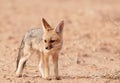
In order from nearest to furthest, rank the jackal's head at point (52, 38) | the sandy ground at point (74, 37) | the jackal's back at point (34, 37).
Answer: the jackal's head at point (52, 38) < the jackal's back at point (34, 37) < the sandy ground at point (74, 37)

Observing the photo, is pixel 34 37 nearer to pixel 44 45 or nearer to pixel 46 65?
pixel 44 45

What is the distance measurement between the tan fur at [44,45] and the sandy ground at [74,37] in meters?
0.23

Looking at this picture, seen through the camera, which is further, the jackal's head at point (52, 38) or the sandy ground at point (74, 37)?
the sandy ground at point (74, 37)

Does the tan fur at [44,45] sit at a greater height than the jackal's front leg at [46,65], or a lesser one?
greater

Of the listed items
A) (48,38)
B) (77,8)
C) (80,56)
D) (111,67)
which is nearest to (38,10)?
(77,8)

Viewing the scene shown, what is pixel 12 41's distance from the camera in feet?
50.1

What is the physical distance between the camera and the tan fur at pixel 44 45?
10562mm

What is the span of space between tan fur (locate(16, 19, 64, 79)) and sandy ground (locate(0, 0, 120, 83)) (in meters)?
0.23

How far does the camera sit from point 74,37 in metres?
16.2

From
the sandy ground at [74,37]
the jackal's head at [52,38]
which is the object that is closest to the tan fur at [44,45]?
the jackal's head at [52,38]

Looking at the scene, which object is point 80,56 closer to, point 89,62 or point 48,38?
point 89,62

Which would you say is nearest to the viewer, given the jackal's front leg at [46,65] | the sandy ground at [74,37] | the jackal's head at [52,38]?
the jackal's head at [52,38]

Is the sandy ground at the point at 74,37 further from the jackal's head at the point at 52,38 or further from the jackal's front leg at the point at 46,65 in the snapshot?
the jackal's head at the point at 52,38

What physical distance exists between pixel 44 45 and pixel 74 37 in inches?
222
